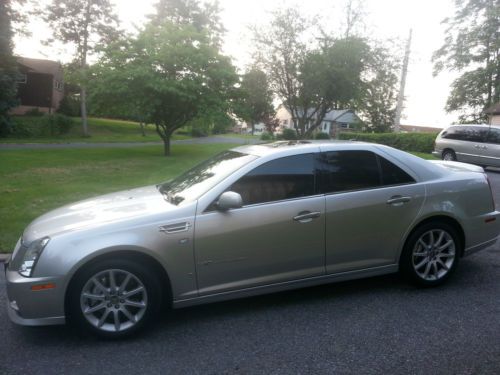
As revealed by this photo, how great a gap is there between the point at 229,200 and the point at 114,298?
1.20 meters

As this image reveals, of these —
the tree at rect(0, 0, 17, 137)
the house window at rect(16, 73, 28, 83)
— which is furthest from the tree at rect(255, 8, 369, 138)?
the house window at rect(16, 73, 28, 83)

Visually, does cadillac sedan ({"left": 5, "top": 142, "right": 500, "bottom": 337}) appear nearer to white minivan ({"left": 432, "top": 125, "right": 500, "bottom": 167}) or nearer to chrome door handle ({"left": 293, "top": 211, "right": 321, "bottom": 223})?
chrome door handle ({"left": 293, "top": 211, "right": 321, "bottom": 223})

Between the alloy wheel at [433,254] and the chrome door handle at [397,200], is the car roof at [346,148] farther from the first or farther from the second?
the alloy wheel at [433,254]

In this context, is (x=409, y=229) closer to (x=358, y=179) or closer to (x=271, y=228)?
(x=358, y=179)

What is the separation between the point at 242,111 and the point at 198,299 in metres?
17.8

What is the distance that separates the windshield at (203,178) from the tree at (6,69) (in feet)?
86.4

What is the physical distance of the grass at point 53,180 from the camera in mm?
7605

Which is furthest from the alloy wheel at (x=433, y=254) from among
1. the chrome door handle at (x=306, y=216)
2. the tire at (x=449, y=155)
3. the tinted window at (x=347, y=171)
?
the tire at (x=449, y=155)

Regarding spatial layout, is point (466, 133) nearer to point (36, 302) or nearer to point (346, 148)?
point (346, 148)

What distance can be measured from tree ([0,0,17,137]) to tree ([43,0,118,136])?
617cm

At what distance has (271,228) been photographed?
12.6 feet

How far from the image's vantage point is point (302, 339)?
346 centimetres

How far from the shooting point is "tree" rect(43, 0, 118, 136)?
3628 centimetres

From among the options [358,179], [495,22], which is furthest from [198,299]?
[495,22]
